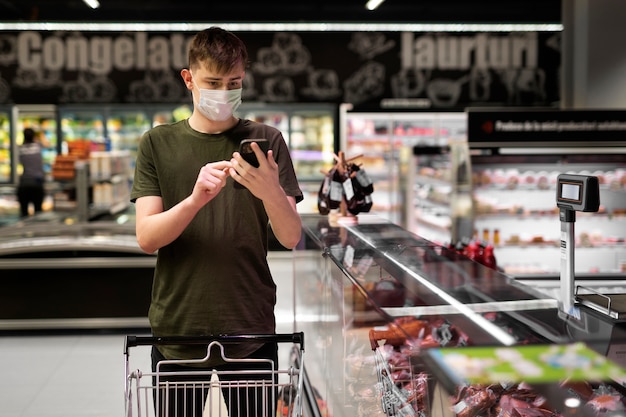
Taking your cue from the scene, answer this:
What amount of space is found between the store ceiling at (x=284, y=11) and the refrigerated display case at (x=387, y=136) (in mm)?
1856

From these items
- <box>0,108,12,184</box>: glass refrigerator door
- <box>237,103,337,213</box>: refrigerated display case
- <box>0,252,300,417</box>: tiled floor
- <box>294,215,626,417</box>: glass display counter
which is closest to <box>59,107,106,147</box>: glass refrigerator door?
<box>0,108,12,184</box>: glass refrigerator door

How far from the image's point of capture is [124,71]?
12.0 metres

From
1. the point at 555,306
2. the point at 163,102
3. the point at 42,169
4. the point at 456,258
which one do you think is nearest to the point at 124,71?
the point at 163,102

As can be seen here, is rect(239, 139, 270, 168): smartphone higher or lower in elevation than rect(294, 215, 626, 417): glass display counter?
higher

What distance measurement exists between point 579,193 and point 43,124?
11.0 meters

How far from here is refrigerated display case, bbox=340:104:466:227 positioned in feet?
36.4

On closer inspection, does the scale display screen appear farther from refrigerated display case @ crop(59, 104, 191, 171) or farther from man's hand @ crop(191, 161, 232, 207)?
refrigerated display case @ crop(59, 104, 191, 171)

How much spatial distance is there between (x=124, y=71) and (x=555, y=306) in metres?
10.8

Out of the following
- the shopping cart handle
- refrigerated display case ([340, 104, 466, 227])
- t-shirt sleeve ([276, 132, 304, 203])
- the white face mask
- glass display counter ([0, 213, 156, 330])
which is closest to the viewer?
the shopping cart handle

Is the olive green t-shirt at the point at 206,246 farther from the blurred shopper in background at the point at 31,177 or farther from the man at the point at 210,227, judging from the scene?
the blurred shopper in background at the point at 31,177

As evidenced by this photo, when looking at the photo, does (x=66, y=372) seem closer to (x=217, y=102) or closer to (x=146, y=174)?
(x=146, y=174)

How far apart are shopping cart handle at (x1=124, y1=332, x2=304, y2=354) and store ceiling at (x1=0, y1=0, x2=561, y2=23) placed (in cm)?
1039

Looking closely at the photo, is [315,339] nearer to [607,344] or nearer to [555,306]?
[555,306]

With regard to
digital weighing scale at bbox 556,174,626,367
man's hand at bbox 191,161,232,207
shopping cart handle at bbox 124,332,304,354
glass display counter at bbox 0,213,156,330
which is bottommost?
glass display counter at bbox 0,213,156,330
